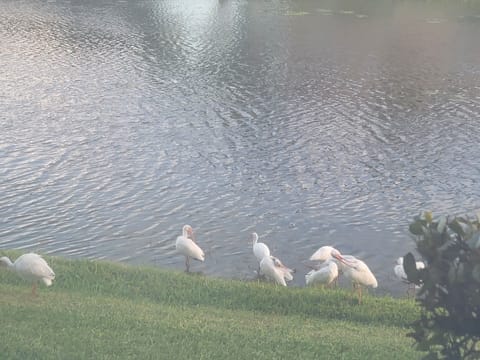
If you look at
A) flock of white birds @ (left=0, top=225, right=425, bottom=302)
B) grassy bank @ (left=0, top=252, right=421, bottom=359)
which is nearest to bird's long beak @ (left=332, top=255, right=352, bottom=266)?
flock of white birds @ (left=0, top=225, right=425, bottom=302)

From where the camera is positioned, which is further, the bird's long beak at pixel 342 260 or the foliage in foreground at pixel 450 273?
the bird's long beak at pixel 342 260

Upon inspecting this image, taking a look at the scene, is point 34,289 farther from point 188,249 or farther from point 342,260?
point 342,260

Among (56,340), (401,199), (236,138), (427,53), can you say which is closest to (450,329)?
(56,340)

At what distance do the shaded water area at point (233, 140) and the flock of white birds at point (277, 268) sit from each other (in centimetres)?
89

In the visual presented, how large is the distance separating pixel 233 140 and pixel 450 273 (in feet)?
72.2

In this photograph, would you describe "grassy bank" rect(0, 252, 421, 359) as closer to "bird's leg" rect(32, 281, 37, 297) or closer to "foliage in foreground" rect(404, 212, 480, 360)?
"bird's leg" rect(32, 281, 37, 297)

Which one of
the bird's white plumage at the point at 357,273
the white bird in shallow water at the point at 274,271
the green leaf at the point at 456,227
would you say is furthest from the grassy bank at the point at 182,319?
the green leaf at the point at 456,227

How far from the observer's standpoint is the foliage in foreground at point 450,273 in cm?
476

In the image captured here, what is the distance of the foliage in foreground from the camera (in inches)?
187

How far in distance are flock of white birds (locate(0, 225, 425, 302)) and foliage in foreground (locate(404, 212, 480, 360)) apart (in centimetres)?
600

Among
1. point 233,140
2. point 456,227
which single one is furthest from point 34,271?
point 233,140

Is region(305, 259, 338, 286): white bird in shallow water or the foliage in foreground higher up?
the foliage in foreground

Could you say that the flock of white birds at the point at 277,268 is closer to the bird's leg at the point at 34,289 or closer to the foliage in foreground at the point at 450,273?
the bird's leg at the point at 34,289

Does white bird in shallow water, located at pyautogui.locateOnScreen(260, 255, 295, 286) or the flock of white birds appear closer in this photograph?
the flock of white birds
